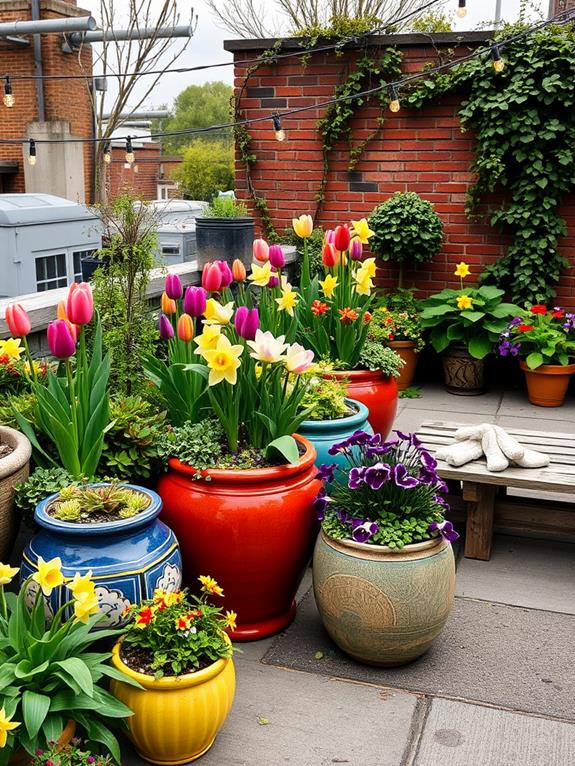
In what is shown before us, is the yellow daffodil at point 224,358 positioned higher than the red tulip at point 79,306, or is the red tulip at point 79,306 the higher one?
the red tulip at point 79,306

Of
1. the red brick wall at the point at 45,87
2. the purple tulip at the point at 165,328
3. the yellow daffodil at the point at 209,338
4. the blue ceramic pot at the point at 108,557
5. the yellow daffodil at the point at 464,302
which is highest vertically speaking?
the red brick wall at the point at 45,87

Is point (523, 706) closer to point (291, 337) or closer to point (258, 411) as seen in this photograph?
point (258, 411)

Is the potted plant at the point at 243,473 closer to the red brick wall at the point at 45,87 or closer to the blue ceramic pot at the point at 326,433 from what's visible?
the blue ceramic pot at the point at 326,433

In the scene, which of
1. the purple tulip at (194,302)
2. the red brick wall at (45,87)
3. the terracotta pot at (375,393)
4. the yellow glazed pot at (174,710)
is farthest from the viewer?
the red brick wall at (45,87)

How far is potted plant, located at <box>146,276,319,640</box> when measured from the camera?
3041mm

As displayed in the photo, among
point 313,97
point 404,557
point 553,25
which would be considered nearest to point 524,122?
point 553,25

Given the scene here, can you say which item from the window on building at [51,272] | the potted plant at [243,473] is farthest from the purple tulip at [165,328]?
the window on building at [51,272]

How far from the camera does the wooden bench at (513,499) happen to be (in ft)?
12.3

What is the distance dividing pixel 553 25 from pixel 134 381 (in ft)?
16.3

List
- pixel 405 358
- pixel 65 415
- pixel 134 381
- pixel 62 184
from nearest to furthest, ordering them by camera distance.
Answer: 1. pixel 65 415
2. pixel 134 381
3. pixel 405 358
4. pixel 62 184

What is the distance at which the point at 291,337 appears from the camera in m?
4.19

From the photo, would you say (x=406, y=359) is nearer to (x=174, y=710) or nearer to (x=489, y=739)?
(x=489, y=739)

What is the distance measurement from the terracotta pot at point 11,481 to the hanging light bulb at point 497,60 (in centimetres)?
496

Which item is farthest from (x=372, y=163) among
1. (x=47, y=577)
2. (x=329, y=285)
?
(x=47, y=577)
